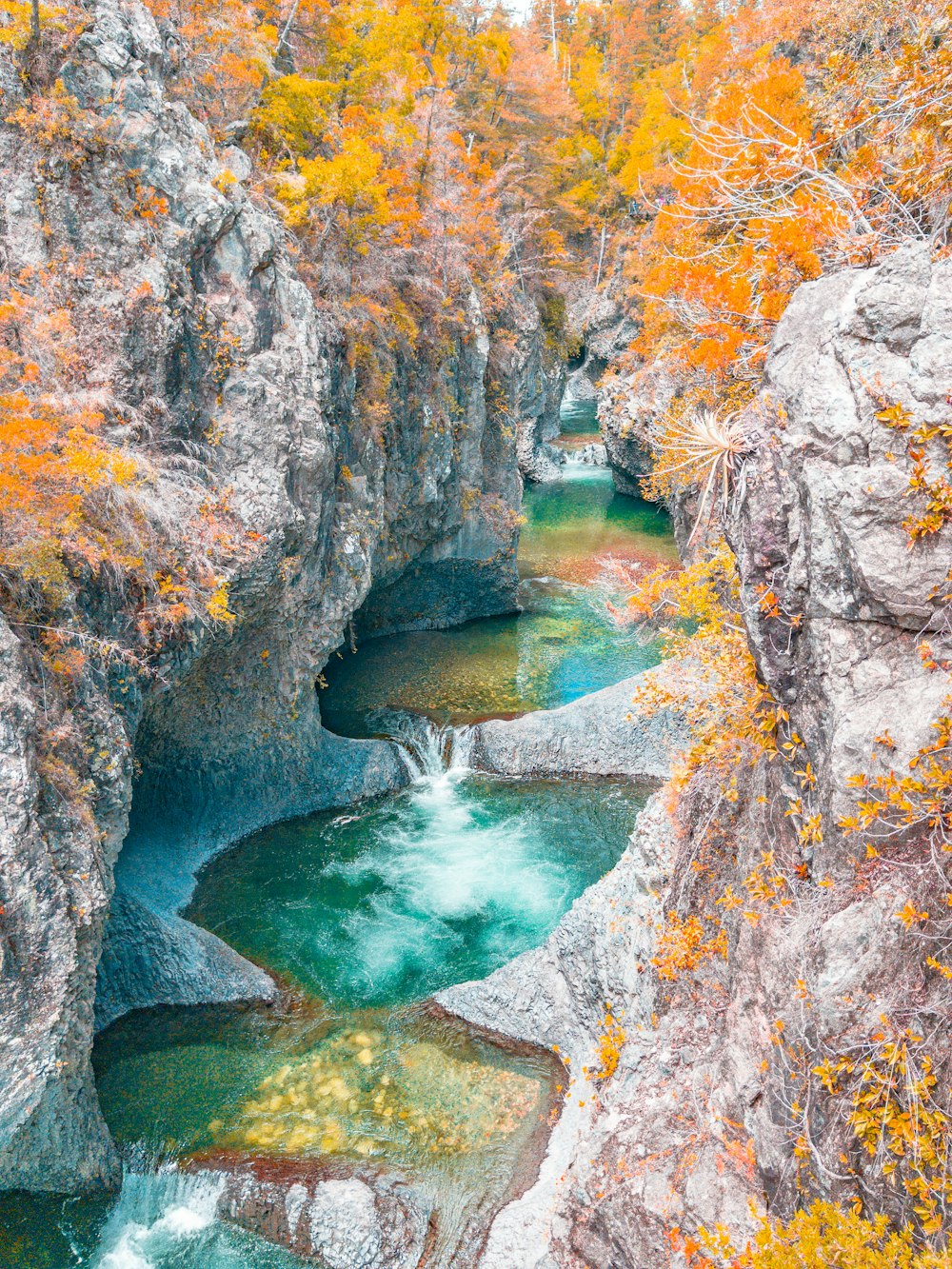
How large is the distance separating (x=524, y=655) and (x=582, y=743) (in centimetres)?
520

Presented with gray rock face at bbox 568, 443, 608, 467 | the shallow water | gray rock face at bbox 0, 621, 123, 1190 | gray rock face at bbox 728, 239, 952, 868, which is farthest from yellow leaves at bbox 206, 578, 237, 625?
gray rock face at bbox 568, 443, 608, 467

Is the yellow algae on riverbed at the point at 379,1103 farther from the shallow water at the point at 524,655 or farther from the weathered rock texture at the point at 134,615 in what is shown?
the shallow water at the point at 524,655

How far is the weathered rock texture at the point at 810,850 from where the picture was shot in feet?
15.8

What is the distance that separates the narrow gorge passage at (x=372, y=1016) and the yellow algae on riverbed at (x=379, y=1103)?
0.9 inches

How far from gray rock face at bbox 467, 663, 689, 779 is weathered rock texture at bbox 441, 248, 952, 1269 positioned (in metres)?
9.03

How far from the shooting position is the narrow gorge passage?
848 centimetres

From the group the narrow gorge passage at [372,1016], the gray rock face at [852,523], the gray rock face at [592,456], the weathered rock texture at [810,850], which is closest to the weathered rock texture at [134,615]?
the narrow gorge passage at [372,1016]

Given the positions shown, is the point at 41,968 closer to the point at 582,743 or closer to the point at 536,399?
the point at 582,743

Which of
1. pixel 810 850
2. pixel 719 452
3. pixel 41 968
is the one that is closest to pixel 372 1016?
pixel 41 968

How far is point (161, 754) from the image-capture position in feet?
45.0

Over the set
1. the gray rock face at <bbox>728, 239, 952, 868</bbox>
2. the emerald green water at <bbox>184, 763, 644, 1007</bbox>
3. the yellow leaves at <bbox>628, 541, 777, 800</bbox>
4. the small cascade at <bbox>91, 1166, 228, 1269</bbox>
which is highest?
the gray rock face at <bbox>728, 239, 952, 868</bbox>

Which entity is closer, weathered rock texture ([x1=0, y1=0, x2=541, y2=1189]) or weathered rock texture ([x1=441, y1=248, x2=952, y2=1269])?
weathered rock texture ([x1=441, y1=248, x2=952, y2=1269])

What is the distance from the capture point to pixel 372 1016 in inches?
433

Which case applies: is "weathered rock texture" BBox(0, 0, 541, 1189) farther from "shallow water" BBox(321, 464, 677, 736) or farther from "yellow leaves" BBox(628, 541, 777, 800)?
"yellow leaves" BBox(628, 541, 777, 800)
